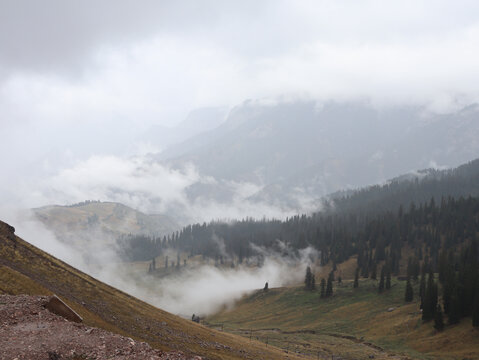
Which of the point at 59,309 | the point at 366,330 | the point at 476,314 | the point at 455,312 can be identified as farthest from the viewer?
the point at 366,330

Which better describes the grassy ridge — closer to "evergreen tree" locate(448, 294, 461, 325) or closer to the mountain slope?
"evergreen tree" locate(448, 294, 461, 325)

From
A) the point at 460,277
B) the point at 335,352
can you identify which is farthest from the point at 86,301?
the point at 460,277

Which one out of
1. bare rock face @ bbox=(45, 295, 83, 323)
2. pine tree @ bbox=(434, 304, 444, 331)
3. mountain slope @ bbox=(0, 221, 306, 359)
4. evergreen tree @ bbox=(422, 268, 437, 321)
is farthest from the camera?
evergreen tree @ bbox=(422, 268, 437, 321)

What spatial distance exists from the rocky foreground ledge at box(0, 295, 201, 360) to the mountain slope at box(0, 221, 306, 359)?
16.6m

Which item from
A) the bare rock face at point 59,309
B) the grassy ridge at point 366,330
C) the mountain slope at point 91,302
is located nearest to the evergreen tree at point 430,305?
the grassy ridge at point 366,330

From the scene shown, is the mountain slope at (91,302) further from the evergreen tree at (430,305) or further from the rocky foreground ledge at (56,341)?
the evergreen tree at (430,305)

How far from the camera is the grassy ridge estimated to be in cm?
9819

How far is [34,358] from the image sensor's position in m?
23.8

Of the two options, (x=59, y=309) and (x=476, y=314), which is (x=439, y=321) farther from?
(x=59, y=309)

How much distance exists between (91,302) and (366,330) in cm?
11753

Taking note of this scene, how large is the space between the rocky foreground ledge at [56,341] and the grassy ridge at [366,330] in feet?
282

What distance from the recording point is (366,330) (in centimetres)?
13800

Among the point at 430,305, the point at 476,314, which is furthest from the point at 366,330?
the point at 476,314

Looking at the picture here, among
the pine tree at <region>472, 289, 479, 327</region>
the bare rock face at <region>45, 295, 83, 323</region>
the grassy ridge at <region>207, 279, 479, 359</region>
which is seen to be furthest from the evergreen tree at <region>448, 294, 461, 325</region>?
the bare rock face at <region>45, 295, 83, 323</region>
